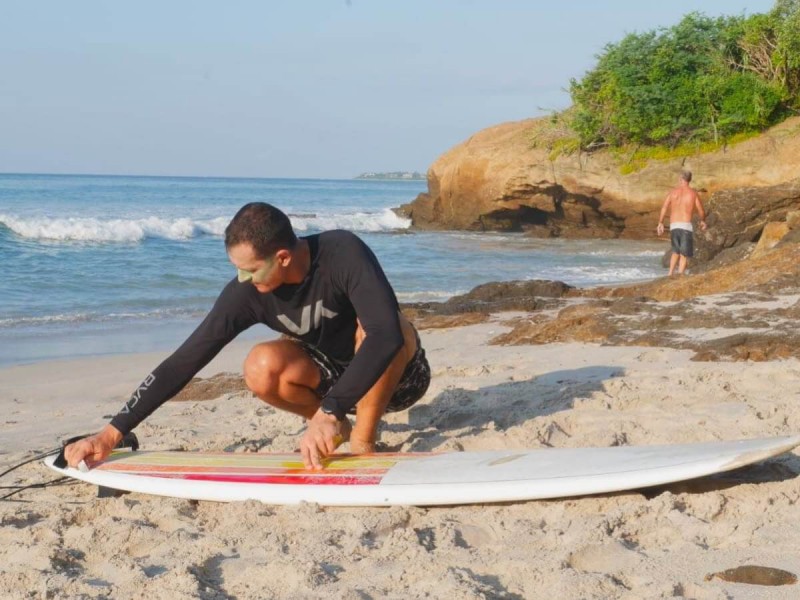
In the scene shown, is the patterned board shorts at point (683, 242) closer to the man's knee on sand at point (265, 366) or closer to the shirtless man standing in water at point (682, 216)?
the shirtless man standing in water at point (682, 216)

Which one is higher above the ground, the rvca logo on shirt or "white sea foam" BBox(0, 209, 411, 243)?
the rvca logo on shirt

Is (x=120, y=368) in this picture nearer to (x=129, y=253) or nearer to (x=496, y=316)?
(x=496, y=316)

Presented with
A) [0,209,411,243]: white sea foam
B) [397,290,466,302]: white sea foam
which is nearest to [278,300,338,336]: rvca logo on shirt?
[397,290,466,302]: white sea foam

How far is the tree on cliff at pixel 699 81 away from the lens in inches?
754

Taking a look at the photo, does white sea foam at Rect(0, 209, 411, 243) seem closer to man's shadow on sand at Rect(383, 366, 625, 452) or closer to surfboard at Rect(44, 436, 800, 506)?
man's shadow on sand at Rect(383, 366, 625, 452)

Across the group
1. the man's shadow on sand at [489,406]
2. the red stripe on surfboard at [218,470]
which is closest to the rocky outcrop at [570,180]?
the man's shadow on sand at [489,406]

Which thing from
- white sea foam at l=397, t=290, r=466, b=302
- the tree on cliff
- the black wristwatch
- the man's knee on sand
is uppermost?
the tree on cliff

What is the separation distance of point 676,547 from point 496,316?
6914 millimetres

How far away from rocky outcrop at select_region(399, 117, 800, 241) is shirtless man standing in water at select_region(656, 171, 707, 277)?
294 centimetres

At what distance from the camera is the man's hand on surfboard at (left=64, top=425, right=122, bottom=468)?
4039 mm

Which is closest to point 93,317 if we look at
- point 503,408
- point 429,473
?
point 503,408

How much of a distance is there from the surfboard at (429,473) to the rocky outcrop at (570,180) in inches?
523

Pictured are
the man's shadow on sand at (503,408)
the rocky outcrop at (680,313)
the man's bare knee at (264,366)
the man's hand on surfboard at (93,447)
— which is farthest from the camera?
the rocky outcrop at (680,313)

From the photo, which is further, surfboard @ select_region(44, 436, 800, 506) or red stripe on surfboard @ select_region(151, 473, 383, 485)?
red stripe on surfboard @ select_region(151, 473, 383, 485)
